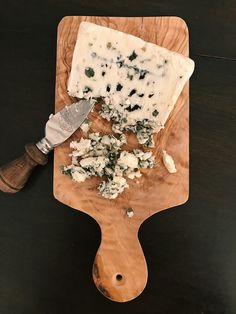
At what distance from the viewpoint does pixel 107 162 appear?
4.01 feet

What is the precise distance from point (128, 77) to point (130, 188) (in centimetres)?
34

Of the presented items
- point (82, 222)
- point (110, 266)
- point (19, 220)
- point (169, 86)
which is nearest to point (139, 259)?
point (110, 266)

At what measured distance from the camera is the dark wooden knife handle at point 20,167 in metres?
1.22

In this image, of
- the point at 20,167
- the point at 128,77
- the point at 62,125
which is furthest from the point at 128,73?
the point at 20,167

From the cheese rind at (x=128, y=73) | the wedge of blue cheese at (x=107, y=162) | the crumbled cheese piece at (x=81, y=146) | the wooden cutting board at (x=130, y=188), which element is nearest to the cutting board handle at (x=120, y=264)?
the wooden cutting board at (x=130, y=188)

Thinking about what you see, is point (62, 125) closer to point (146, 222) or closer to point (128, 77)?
point (128, 77)

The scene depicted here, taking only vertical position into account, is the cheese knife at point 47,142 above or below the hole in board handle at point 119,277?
above

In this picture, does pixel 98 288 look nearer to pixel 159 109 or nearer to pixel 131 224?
pixel 131 224

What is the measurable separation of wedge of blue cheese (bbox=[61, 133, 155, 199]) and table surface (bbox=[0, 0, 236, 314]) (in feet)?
0.44

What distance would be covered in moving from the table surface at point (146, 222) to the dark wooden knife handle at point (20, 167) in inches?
3.4

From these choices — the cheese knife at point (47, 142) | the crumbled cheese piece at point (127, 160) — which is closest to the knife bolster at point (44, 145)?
the cheese knife at point (47, 142)

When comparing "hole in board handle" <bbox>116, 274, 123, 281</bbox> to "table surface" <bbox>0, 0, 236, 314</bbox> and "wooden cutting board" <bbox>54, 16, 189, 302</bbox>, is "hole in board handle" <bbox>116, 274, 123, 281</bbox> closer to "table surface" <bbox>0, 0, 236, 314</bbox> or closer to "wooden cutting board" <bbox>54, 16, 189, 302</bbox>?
"wooden cutting board" <bbox>54, 16, 189, 302</bbox>

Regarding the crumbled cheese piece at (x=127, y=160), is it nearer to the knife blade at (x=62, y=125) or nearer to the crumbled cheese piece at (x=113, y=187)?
the crumbled cheese piece at (x=113, y=187)

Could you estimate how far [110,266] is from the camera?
1227 mm
